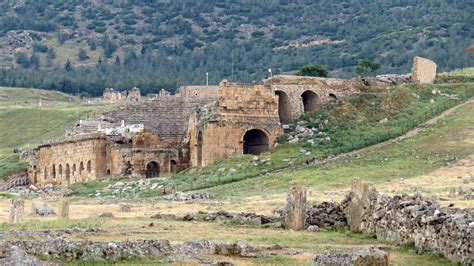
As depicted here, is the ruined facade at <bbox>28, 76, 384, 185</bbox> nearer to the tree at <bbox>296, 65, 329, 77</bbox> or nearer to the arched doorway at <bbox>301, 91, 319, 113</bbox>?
the arched doorway at <bbox>301, 91, 319, 113</bbox>

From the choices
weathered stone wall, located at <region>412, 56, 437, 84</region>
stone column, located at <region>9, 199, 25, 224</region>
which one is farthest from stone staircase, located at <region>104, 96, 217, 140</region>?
stone column, located at <region>9, 199, 25, 224</region>

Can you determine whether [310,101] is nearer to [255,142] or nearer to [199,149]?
[255,142]

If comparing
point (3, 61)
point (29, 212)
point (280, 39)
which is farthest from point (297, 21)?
point (29, 212)

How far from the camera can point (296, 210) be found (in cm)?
3281

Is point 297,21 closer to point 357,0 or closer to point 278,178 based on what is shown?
point 357,0

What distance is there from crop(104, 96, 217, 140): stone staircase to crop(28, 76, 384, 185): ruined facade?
0.05m

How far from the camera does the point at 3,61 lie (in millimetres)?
172500

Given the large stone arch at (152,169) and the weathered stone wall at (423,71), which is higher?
the weathered stone wall at (423,71)

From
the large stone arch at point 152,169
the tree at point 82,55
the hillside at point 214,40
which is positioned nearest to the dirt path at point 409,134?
the large stone arch at point 152,169

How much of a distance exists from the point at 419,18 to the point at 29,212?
11548cm

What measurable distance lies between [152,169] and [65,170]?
5808 mm

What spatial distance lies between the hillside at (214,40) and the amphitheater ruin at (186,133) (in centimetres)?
4911

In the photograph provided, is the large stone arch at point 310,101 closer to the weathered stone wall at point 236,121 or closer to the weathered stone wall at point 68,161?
the weathered stone wall at point 236,121

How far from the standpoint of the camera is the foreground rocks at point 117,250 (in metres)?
23.1
